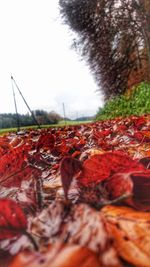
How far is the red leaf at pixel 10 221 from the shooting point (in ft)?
0.59

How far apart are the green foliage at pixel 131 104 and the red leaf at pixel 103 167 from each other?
425 centimetres

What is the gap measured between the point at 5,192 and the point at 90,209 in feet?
0.39

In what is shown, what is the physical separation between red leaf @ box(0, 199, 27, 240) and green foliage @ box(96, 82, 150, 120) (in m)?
4.31

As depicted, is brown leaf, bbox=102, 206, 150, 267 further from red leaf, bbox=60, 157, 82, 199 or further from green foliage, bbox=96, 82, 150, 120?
green foliage, bbox=96, 82, 150, 120

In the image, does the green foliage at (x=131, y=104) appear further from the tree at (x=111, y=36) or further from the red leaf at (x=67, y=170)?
the red leaf at (x=67, y=170)

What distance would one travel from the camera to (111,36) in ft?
13.9

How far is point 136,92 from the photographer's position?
218 inches

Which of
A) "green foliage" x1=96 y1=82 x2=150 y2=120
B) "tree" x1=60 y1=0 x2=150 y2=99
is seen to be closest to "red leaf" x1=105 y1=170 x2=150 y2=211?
"tree" x1=60 y1=0 x2=150 y2=99

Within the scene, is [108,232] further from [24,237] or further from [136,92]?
[136,92]

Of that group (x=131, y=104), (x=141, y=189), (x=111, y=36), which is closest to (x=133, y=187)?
(x=141, y=189)

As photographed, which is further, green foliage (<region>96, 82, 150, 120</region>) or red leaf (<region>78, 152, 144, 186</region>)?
green foliage (<region>96, 82, 150, 120</region>)

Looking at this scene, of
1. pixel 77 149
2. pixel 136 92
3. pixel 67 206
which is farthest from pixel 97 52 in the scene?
pixel 67 206

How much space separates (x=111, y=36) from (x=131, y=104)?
139 cm

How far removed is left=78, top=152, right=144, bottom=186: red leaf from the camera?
0.23 metres
